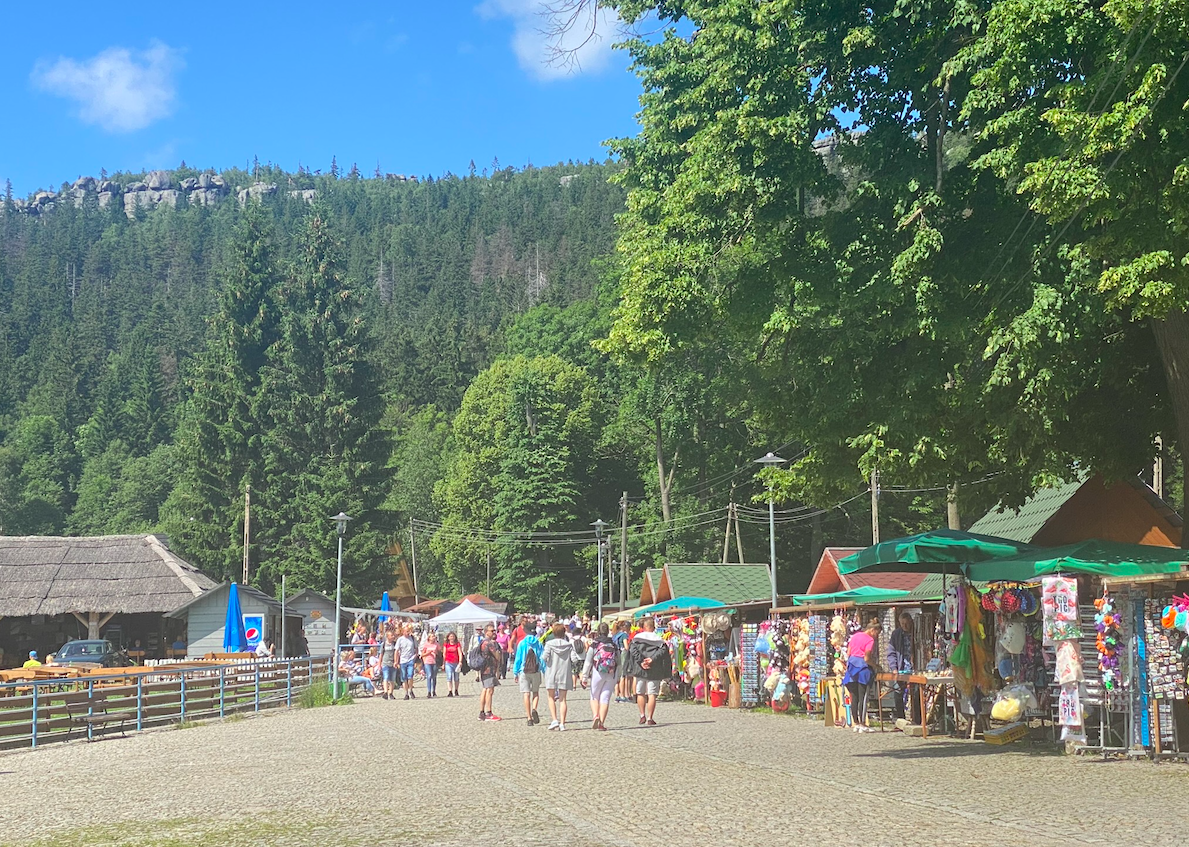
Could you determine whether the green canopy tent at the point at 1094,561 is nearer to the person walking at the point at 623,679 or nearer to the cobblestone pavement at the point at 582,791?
the cobblestone pavement at the point at 582,791

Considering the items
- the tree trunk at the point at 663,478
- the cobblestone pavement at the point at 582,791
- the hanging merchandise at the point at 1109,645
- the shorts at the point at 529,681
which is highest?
the tree trunk at the point at 663,478

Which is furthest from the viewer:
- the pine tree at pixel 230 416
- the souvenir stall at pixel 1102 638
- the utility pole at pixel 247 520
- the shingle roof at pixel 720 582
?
the pine tree at pixel 230 416

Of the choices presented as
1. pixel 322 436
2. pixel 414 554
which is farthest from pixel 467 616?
Result: pixel 414 554

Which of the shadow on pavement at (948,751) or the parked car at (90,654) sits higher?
the parked car at (90,654)

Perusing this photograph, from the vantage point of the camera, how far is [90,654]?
37.5 m

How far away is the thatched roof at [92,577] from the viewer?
145 ft

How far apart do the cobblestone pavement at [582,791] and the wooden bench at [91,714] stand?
3.65ft

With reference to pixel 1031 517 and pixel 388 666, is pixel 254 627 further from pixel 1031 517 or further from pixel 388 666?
pixel 1031 517

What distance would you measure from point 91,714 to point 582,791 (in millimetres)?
12383

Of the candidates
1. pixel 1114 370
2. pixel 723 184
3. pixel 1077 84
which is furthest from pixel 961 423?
pixel 1077 84

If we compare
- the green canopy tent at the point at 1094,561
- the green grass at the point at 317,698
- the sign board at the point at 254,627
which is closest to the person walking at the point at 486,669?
the green grass at the point at 317,698

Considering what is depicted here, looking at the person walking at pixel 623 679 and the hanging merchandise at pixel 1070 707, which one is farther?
the person walking at pixel 623 679

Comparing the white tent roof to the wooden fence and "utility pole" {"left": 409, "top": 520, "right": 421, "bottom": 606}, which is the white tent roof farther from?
"utility pole" {"left": 409, "top": 520, "right": 421, "bottom": 606}

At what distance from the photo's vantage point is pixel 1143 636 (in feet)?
47.3
